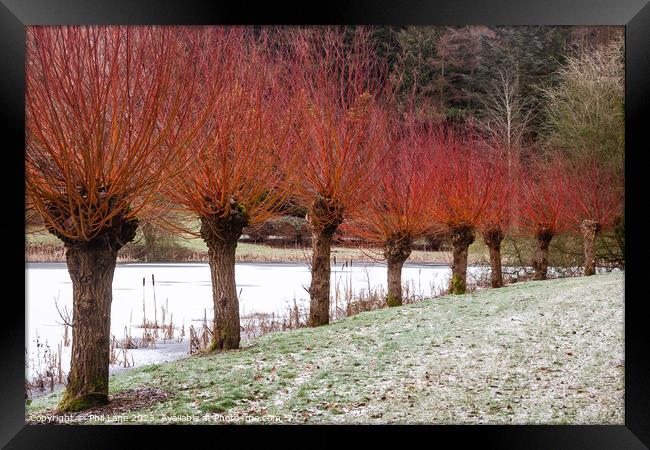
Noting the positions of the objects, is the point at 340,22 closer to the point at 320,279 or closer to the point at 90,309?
the point at 90,309

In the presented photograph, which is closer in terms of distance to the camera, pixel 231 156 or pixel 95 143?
pixel 95 143

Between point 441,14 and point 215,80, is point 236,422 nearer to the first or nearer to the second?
point 215,80

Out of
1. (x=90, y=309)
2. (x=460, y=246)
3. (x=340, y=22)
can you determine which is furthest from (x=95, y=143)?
(x=460, y=246)

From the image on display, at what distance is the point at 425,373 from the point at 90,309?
9.04 feet

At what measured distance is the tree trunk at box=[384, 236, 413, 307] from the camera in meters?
7.55

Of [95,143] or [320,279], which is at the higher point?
[95,143]

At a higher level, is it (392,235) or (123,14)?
(123,14)

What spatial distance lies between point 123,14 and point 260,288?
3.15 m

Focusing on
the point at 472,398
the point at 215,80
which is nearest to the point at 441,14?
the point at 215,80

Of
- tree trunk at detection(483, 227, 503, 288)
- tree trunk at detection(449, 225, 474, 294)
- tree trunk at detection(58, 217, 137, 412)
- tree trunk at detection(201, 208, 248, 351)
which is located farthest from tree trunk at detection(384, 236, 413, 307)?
tree trunk at detection(58, 217, 137, 412)

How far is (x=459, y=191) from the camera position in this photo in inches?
324

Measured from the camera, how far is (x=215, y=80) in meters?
4.19

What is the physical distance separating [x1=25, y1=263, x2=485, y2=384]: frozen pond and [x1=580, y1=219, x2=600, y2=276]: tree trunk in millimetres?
3281

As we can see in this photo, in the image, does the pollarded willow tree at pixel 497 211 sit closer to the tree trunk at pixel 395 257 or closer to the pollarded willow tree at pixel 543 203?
the pollarded willow tree at pixel 543 203
